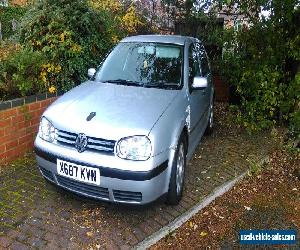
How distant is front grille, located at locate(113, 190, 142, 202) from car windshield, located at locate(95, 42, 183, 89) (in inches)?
60.0

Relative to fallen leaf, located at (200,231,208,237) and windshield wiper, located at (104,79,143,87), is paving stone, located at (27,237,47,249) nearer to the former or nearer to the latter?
fallen leaf, located at (200,231,208,237)

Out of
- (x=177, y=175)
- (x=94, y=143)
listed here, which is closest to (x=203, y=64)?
(x=177, y=175)

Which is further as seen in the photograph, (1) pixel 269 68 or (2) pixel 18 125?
(1) pixel 269 68

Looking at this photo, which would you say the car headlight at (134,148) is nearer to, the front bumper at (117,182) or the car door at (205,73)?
the front bumper at (117,182)

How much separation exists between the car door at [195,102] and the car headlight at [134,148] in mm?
1353

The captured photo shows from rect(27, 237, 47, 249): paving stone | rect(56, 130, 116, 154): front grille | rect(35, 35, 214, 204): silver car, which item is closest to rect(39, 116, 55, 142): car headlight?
rect(35, 35, 214, 204): silver car

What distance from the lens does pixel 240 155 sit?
5.68 meters

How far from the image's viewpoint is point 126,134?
3406 millimetres

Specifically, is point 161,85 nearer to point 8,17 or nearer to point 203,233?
point 203,233

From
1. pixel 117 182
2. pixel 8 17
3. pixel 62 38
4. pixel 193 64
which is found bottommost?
pixel 117 182

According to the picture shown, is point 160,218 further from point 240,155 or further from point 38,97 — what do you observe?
point 38,97

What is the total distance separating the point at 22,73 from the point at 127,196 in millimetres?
2784

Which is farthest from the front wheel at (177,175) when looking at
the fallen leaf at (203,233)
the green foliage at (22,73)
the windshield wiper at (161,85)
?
the green foliage at (22,73)

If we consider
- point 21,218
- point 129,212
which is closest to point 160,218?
point 129,212
